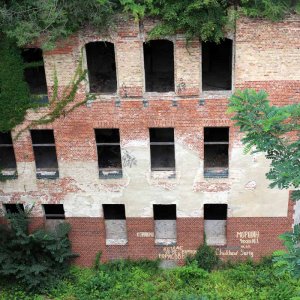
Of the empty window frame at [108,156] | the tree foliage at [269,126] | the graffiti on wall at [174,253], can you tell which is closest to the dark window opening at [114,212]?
the empty window frame at [108,156]

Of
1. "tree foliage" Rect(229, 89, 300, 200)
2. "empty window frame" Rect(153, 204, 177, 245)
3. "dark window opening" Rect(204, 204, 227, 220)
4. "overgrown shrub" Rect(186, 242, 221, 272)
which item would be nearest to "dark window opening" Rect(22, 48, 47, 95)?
"empty window frame" Rect(153, 204, 177, 245)

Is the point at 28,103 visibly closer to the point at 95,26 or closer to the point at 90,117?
the point at 90,117

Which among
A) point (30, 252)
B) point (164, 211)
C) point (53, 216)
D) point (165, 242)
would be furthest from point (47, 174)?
point (165, 242)

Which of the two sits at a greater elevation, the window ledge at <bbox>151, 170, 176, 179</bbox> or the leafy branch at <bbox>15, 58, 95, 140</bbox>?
the leafy branch at <bbox>15, 58, 95, 140</bbox>

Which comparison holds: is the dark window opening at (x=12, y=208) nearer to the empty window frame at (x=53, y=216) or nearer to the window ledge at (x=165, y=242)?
the empty window frame at (x=53, y=216)

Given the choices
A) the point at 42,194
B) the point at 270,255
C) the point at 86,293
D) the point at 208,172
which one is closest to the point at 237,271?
the point at 270,255

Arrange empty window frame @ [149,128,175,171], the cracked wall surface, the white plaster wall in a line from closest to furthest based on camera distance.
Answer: the cracked wall surface < the white plaster wall < empty window frame @ [149,128,175,171]

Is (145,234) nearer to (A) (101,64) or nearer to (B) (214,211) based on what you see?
(B) (214,211)

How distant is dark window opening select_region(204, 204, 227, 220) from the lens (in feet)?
57.2

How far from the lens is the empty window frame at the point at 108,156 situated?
52.9 ft

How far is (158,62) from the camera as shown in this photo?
17.4 m

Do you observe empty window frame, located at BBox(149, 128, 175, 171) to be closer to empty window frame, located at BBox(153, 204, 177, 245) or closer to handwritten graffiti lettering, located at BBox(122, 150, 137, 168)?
handwritten graffiti lettering, located at BBox(122, 150, 137, 168)

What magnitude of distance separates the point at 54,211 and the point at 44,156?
2011 millimetres

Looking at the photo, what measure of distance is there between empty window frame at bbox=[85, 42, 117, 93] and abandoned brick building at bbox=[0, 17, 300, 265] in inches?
1.5
